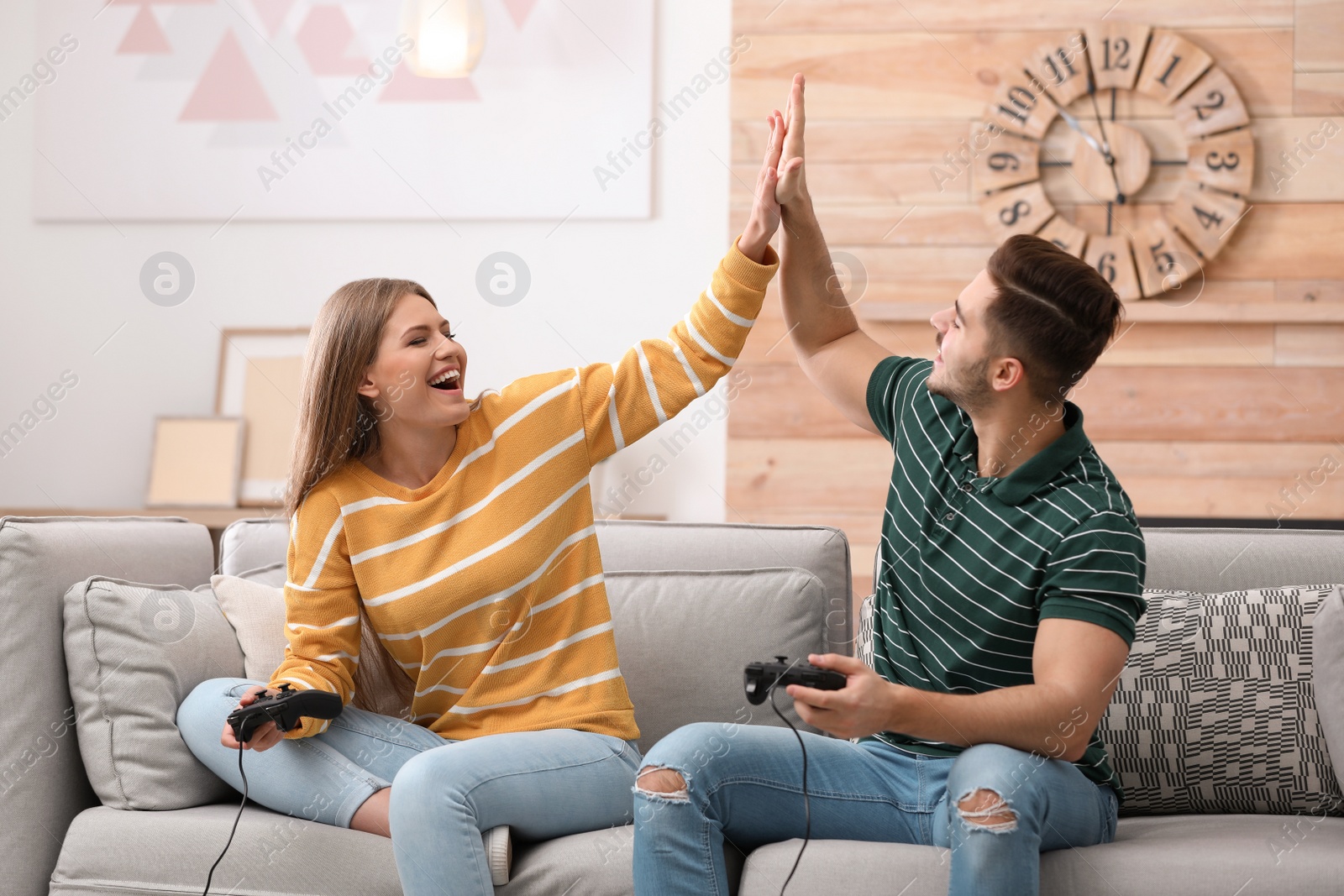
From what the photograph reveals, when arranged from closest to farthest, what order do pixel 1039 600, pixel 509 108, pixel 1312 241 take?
pixel 1039 600 → pixel 1312 241 → pixel 509 108

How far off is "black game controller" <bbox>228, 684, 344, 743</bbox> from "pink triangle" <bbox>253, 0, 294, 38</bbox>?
2490mm

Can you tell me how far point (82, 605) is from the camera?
1.63 m

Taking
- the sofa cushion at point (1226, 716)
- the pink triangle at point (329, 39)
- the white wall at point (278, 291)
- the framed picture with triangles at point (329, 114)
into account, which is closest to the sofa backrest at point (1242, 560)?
the sofa cushion at point (1226, 716)

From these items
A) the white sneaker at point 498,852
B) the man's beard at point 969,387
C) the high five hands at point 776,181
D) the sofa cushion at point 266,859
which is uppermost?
the high five hands at point 776,181

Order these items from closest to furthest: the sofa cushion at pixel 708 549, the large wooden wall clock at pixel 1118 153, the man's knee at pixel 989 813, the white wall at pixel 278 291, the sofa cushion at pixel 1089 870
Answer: the man's knee at pixel 989 813 < the sofa cushion at pixel 1089 870 < the sofa cushion at pixel 708 549 < the large wooden wall clock at pixel 1118 153 < the white wall at pixel 278 291

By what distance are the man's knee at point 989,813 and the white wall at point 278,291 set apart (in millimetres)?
1923

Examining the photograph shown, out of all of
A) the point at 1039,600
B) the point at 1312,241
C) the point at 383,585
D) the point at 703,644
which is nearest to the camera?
the point at 1039,600

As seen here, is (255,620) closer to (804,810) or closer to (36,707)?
(36,707)

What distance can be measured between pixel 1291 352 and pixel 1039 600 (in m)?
1.99

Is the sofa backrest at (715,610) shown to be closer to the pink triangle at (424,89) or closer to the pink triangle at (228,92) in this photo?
the pink triangle at (424,89)

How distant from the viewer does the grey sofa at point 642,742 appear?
1.35m

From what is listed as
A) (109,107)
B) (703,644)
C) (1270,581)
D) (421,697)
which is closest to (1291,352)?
(1270,581)

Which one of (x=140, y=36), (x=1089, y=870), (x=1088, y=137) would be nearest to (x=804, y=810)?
(x=1089, y=870)

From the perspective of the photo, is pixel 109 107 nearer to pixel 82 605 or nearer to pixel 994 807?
pixel 82 605
